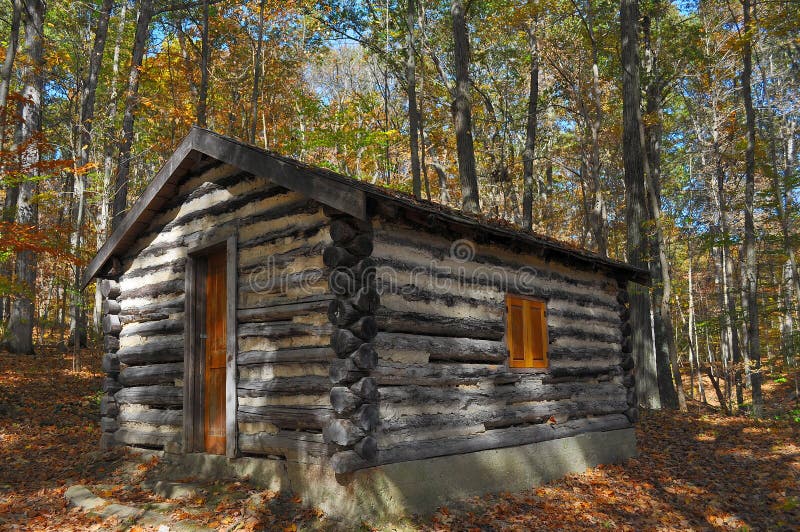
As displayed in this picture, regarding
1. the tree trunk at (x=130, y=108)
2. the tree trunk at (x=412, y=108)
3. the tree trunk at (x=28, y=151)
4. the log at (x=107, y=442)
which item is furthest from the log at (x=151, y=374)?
the tree trunk at (x=412, y=108)

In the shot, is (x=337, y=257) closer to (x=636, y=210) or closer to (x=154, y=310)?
(x=154, y=310)

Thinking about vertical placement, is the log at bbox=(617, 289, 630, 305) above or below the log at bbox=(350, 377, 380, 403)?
above

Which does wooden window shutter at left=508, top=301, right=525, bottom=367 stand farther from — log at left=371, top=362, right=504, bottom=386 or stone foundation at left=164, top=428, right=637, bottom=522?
stone foundation at left=164, top=428, right=637, bottom=522

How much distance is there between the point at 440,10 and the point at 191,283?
18497 mm

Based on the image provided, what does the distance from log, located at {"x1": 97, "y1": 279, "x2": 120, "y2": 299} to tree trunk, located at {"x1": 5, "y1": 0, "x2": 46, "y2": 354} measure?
586 centimetres

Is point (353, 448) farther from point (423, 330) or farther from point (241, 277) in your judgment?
point (241, 277)

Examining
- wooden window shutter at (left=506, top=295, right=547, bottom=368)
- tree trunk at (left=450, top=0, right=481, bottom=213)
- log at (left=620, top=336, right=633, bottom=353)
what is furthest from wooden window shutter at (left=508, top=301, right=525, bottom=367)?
tree trunk at (left=450, top=0, right=481, bottom=213)

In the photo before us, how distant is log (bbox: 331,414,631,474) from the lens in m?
5.98

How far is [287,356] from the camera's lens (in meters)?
6.74

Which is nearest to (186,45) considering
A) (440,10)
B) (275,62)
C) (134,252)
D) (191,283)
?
(275,62)

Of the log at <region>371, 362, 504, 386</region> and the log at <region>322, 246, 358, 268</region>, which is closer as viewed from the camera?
the log at <region>322, 246, 358, 268</region>

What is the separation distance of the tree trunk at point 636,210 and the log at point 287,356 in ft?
35.5

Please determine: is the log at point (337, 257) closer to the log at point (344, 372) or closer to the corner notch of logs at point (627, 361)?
the log at point (344, 372)

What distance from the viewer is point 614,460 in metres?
10.6
